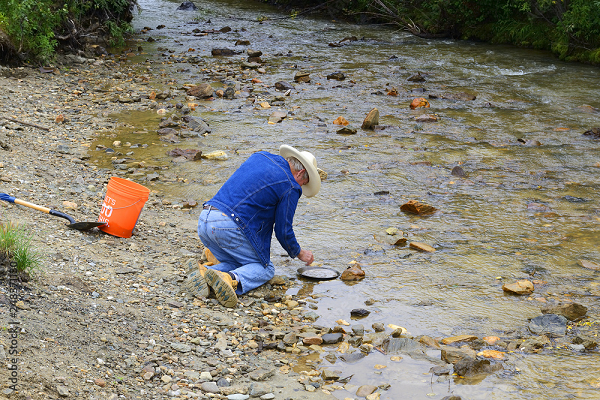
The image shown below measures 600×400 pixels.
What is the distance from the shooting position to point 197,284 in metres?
4.53

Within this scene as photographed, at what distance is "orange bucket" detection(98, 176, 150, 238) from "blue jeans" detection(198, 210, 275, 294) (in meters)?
0.70

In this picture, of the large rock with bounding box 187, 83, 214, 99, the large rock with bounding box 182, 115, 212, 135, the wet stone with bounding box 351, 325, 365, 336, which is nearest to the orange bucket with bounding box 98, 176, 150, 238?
the wet stone with bounding box 351, 325, 365, 336

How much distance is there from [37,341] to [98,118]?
21.0 ft

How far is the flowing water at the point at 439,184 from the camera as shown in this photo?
4375 millimetres

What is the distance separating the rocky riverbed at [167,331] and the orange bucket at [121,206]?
111 millimetres

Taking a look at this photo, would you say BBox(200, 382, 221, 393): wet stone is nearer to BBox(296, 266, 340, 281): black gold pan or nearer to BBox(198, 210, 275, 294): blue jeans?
BBox(198, 210, 275, 294): blue jeans

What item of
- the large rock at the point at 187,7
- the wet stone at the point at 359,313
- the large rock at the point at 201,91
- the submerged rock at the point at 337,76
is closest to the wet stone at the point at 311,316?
the wet stone at the point at 359,313

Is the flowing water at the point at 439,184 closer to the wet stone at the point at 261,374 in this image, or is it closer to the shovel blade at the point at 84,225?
the wet stone at the point at 261,374

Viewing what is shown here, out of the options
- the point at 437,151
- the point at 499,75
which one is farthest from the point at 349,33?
the point at 437,151

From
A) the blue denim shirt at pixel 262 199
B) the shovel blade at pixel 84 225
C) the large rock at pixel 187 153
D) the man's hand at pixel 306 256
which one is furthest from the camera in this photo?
the large rock at pixel 187 153

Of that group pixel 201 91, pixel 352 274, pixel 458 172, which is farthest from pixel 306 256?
pixel 201 91

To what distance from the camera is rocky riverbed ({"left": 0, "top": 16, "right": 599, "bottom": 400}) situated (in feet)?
10.9

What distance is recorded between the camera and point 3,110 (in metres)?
8.17

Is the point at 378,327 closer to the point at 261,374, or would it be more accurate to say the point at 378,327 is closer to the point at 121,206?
the point at 261,374
